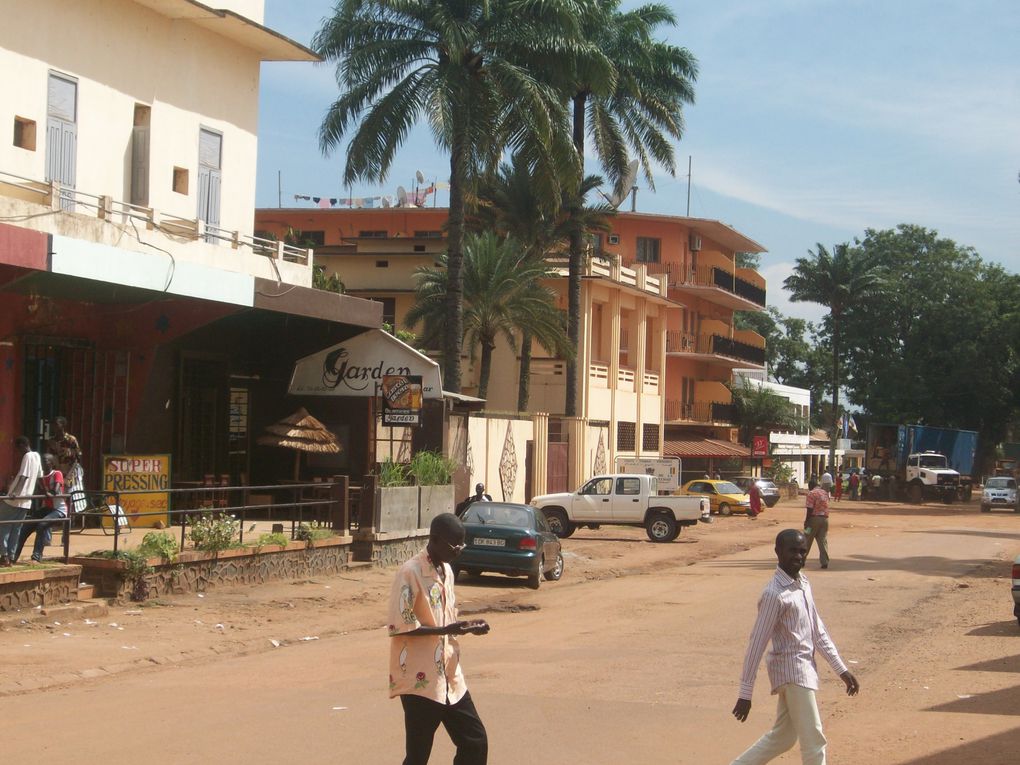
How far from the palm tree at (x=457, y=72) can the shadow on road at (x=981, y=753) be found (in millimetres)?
23398

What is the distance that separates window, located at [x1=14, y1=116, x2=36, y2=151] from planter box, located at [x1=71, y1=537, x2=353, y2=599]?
8652 mm

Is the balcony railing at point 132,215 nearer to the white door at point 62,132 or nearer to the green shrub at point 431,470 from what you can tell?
the white door at point 62,132

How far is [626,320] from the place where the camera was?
55.2 m

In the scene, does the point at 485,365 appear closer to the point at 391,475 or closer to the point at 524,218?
the point at 524,218

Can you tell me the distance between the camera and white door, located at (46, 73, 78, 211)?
73.5 feet

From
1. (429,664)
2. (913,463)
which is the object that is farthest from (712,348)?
(429,664)

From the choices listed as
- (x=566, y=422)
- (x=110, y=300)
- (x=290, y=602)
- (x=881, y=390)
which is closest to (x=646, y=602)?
(x=290, y=602)

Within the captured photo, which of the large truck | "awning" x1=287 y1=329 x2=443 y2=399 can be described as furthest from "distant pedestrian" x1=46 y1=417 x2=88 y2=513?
the large truck

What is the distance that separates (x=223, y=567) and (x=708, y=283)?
52.2m

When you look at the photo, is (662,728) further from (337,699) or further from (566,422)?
(566,422)

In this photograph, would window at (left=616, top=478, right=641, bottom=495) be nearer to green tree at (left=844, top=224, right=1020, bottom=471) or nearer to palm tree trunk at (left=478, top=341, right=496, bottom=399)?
palm tree trunk at (left=478, top=341, right=496, bottom=399)

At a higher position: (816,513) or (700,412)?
(700,412)

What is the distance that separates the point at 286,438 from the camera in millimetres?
24391

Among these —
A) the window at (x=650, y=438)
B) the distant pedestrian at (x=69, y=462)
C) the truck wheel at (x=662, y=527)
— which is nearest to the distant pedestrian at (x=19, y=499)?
the distant pedestrian at (x=69, y=462)
